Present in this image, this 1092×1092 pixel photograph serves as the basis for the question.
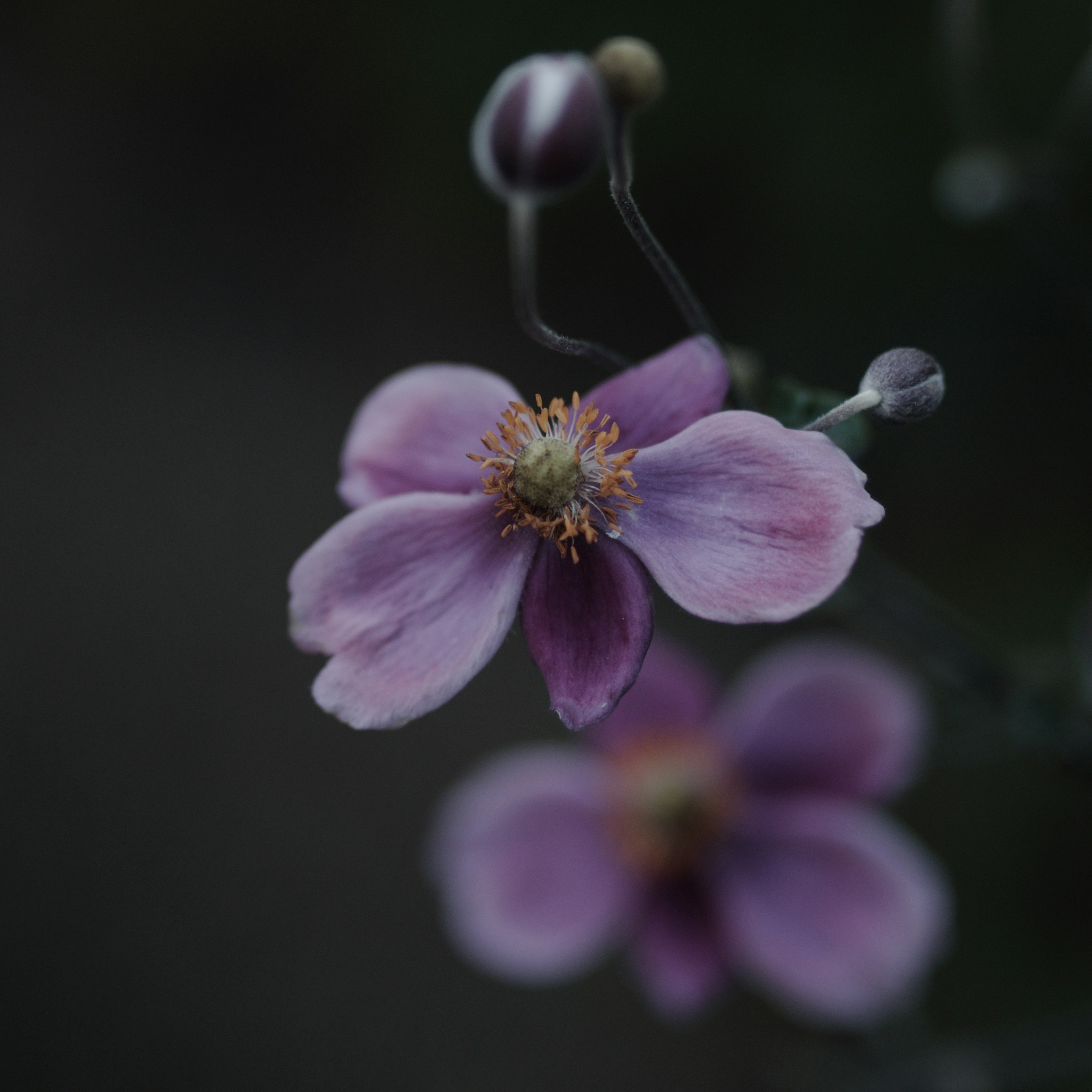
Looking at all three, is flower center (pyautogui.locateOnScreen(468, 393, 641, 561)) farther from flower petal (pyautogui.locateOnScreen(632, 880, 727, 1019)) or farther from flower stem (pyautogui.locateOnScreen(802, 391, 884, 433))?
flower petal (pyautogui.locateOnScreen(632, 880, 727, 1019))

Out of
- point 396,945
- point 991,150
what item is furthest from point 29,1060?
point 991,150

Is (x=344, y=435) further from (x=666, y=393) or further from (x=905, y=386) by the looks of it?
(x=905, y=386)

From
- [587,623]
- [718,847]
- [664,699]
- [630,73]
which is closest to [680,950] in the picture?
[718,847]

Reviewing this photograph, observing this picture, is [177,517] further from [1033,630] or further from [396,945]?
[1033,630]

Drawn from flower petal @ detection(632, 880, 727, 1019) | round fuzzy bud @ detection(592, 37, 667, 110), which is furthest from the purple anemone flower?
flower petal @ detection(632, 880, 727, 1019)

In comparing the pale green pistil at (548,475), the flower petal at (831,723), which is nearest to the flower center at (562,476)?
the pale green pistil at (548,475)

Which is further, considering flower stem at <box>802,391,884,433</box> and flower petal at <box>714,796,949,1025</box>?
flower petal at <box>714,796,949,1025</box>
